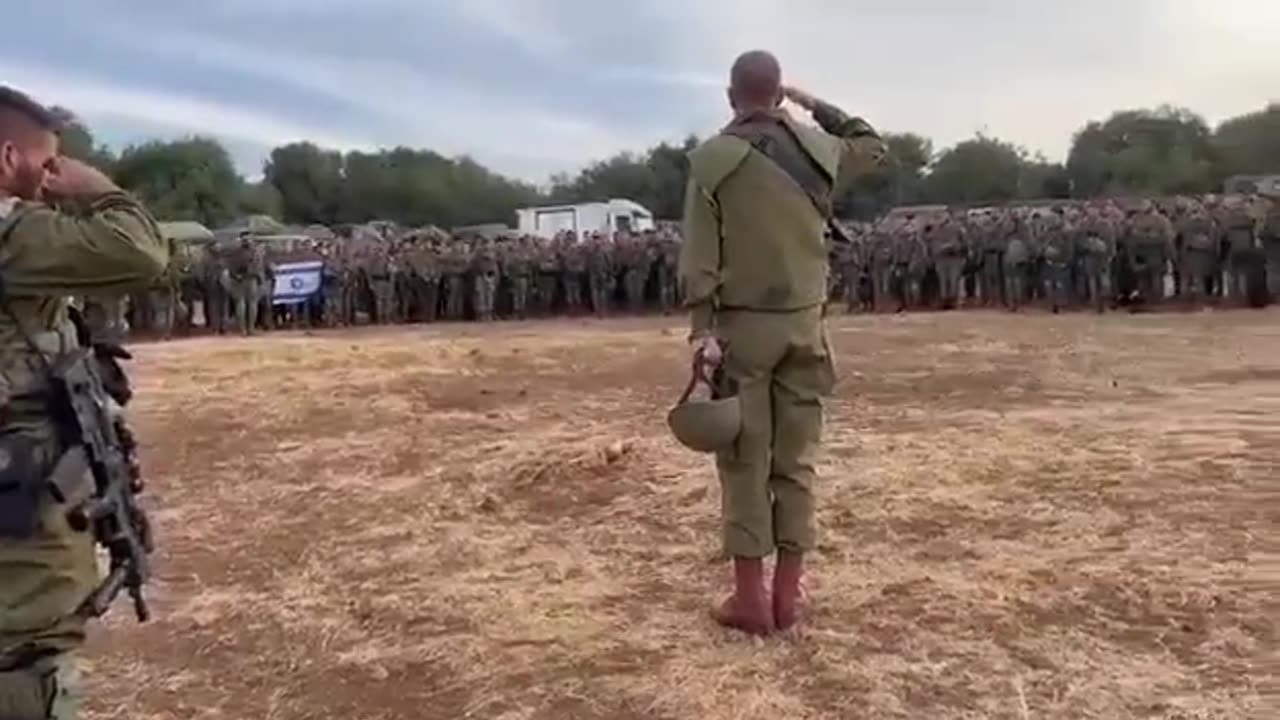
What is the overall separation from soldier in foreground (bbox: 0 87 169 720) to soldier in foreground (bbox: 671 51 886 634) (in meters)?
2.11

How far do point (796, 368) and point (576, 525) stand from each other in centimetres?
199

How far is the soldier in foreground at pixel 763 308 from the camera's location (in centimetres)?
472

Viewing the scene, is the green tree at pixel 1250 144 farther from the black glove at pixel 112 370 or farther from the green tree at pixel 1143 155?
the black glove at pixel 112 370

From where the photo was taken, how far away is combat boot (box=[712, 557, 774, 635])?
4824mm

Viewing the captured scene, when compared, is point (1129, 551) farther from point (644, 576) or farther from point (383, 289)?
point (383, 289)

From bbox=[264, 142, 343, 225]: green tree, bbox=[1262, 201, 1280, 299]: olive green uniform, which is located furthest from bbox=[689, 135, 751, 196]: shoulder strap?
bbox=[264, 142, 343, 225]: green tree

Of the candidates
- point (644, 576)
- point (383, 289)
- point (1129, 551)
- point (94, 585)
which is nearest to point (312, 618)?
point (644, 576)

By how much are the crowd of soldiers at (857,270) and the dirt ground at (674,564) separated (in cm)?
1009

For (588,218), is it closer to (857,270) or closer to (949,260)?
(857,270)

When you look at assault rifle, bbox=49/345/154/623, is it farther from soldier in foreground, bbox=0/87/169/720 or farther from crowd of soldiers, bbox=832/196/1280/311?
crowd of soldiers, bbox=832/196/1280/311

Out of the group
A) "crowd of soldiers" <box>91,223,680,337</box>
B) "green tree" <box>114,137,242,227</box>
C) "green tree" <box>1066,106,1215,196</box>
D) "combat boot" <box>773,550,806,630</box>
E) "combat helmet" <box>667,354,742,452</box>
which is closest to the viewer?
"combat helmet" <box>667,354,742,452</box>

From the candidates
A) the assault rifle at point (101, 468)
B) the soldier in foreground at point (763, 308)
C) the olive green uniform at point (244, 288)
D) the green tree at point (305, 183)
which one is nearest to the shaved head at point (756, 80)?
the soldier in foreground at point (763, 308)

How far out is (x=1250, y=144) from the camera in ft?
172

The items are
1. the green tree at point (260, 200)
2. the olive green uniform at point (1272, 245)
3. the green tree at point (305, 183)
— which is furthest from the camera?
the green tree at point (305, 183)
